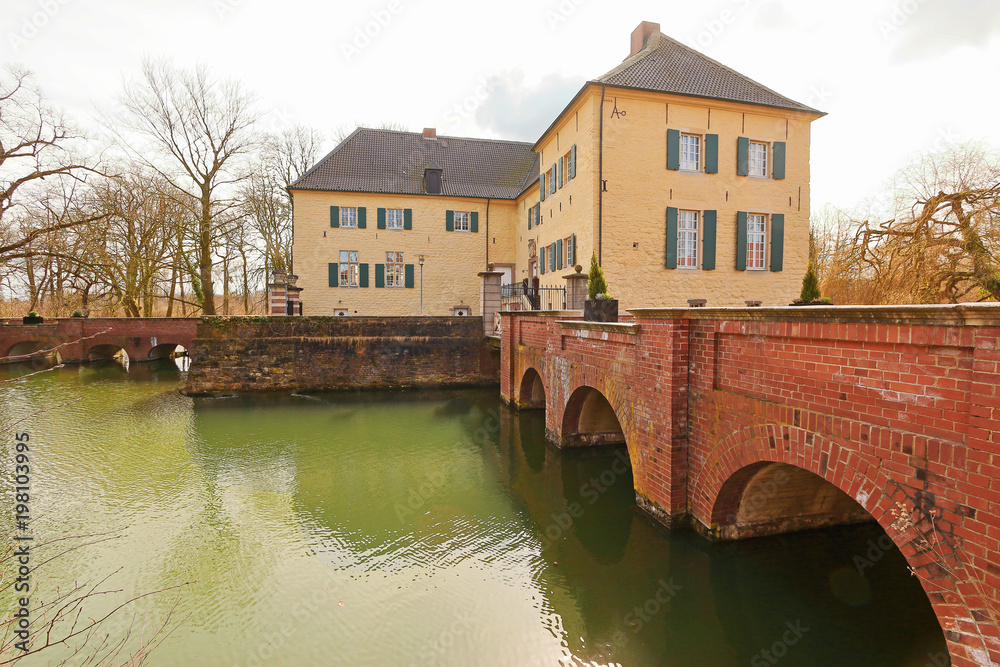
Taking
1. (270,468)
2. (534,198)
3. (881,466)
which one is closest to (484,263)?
(534,198)

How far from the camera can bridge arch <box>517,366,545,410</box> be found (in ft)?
41.0

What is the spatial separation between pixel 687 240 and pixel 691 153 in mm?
2462

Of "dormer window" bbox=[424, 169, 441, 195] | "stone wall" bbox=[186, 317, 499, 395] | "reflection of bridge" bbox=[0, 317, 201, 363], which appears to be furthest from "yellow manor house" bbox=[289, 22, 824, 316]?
"reflection of bridge" bbox=[0, 317, 201, 363]

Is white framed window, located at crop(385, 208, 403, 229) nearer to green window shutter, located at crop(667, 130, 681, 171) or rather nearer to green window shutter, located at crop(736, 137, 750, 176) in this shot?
green window shutter, located at crop(667, 130, 681, 171)

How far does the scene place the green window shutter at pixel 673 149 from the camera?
44.2 feet

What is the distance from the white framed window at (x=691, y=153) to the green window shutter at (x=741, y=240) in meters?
1.88

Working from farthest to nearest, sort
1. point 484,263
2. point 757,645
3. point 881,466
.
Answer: point 484,263 → point 757,645 → point 881,466

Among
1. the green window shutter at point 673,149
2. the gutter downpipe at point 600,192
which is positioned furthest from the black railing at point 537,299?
the green window shutter at point 673,149

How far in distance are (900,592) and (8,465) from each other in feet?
46.9

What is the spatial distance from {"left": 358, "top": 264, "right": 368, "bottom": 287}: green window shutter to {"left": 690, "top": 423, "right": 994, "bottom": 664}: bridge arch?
19.3m

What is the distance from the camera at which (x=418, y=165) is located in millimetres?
24156

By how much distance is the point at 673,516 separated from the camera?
5629 mm

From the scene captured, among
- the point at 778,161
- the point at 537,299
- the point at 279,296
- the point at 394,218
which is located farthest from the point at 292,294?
the point at 778,161

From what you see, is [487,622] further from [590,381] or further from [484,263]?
[484,263]
